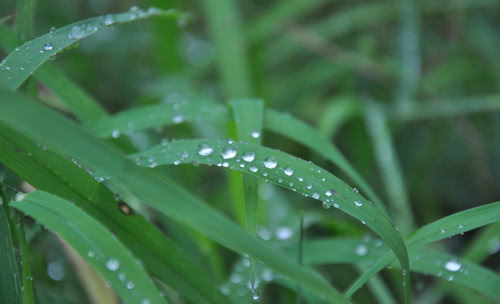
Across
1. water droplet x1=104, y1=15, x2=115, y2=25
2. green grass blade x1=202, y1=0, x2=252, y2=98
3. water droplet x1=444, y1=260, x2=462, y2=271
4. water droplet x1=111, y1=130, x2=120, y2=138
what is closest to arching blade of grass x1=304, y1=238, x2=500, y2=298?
water droplet x1=444, y1=260, x2=462, y2=271

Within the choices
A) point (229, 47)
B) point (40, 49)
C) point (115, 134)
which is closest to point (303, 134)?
point (115, 134)

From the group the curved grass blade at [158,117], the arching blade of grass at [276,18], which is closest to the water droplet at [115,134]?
the curved grass blade at [158,117]

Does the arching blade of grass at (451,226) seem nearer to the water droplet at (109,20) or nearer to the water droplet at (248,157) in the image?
the water droplet at (248,157)

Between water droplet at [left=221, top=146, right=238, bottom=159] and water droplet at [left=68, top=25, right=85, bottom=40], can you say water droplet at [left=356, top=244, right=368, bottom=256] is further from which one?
water droplet at [left=68, top=25, right=85, bottom=40]

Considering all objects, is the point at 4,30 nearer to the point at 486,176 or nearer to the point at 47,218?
the point at 47,218

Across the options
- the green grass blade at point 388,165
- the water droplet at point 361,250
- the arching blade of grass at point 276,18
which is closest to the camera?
the water droplet at point 361,250
